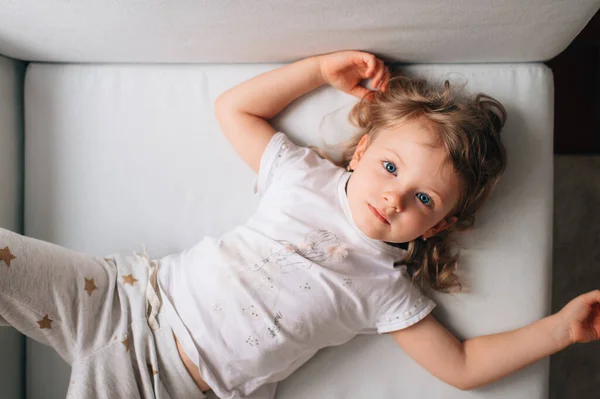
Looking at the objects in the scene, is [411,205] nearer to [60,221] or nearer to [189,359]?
[189,359]

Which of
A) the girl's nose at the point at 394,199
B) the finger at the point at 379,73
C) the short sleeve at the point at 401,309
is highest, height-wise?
the finger at the point at 379,73

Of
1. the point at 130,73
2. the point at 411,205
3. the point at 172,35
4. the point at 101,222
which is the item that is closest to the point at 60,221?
the point at 101,222

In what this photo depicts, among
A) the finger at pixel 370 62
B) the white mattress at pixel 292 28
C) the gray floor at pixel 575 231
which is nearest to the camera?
the white mattress at pixel 292 28

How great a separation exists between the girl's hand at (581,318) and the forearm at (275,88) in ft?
1.94

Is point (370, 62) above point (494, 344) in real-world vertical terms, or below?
above

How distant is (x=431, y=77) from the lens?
971 millimetres

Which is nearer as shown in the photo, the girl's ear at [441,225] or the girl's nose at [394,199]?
the girl's nose at [394,199]

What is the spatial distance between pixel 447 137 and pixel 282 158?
0.30 meters

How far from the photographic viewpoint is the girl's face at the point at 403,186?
0.83 meters

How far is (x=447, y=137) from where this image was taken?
838 millimetres

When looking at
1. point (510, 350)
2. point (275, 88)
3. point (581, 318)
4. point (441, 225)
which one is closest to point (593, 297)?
point (581, 318)

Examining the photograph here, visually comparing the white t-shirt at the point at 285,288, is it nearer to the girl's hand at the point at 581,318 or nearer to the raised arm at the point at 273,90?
the raised arm at the point at 273,90

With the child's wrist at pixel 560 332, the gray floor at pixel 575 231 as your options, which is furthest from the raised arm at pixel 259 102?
the gray floor at pixel 575 231

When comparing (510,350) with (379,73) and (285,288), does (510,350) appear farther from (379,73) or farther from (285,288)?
(379,73)
